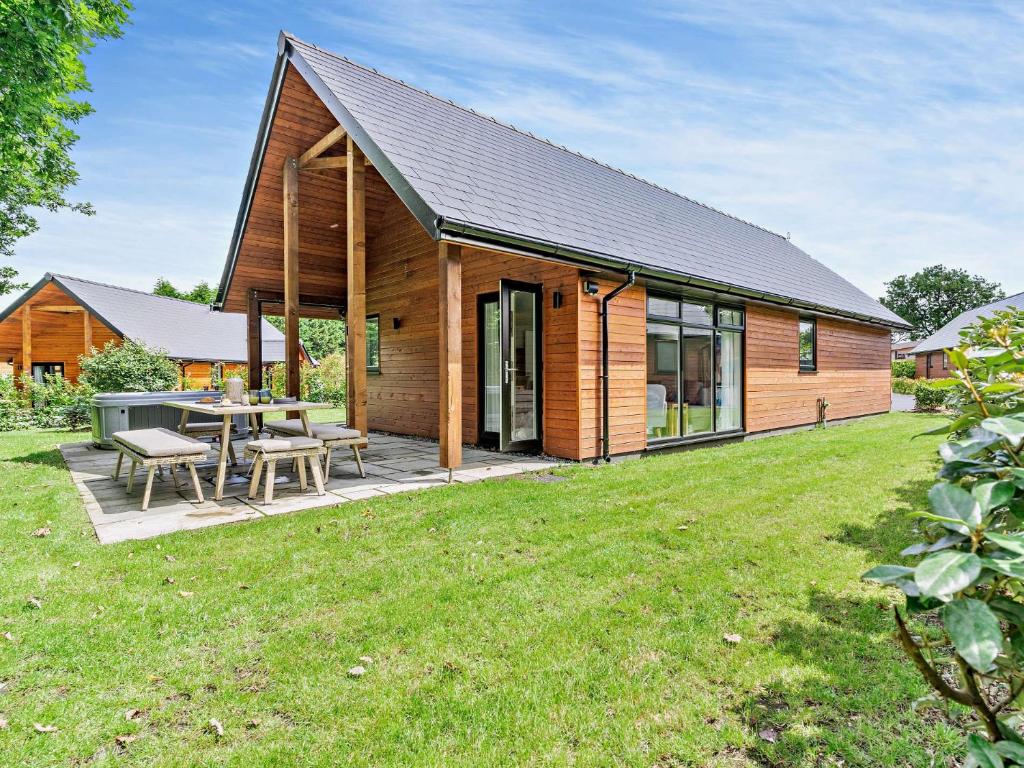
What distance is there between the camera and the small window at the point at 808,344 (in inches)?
434

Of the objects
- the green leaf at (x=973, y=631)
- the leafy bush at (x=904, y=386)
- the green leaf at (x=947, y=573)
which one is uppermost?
the green leaf at (x=947, y=573)

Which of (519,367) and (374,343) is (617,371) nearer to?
(519,367)

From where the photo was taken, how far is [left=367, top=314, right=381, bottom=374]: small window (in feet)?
35.2

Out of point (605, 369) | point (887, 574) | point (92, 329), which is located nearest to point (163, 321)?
point (92, 329)

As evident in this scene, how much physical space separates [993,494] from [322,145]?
27.5 ft

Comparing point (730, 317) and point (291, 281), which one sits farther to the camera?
point (730, 317)

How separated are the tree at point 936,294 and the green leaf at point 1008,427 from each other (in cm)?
6914

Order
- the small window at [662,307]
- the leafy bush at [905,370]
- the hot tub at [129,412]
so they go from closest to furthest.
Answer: the small window at [662,307] → the hot tub at [129,412] → the leafy bush at [905,370]

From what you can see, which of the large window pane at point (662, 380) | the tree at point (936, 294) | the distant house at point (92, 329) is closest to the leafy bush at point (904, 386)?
the large window pane at point (662, 380)

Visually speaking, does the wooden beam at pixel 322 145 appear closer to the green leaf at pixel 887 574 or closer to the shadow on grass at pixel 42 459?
the shadow on grass at pixel 42 459

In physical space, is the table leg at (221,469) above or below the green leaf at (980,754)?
below

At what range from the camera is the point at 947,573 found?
814 millimetres

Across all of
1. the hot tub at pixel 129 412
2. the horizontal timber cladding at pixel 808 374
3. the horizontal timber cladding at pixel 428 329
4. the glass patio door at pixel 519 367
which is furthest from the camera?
the horizontal timber cladding at pixel 808 374

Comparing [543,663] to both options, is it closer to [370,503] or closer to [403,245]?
[370,503]
